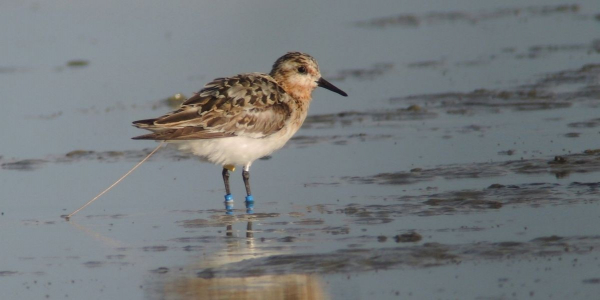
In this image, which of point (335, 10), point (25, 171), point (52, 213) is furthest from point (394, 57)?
point (52, 213)

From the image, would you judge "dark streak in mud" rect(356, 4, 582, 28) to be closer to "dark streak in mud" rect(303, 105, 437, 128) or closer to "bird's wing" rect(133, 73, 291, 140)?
"dark streak in mud" rect(303, 105, 437, 128)

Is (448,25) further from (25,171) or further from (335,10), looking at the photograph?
(25,171)

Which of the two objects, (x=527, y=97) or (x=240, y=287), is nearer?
(x=240, y=287)

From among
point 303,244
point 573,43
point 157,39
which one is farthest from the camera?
point 157,39

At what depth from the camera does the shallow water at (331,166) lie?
746 cm

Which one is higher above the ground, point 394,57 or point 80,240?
point 394,57

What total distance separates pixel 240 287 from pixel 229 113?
3462 mm

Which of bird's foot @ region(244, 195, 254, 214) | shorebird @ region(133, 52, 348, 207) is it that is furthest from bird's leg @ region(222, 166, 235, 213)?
bird's foot @ region(244, 195, 254, 214)

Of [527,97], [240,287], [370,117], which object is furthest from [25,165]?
[527,97]

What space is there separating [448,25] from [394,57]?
315 centimetres

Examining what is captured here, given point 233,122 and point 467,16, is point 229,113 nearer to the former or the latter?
point 233,122

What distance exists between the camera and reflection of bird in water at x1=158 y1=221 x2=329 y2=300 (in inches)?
277

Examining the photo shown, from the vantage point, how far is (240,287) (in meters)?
7.21

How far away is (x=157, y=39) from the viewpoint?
19094 mm
